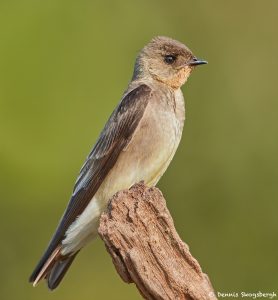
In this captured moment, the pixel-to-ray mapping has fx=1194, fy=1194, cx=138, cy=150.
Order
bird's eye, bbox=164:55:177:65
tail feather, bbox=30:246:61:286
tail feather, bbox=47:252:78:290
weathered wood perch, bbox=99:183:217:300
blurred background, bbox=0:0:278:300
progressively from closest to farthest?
weathered wood perch, bbox=99:183:217:300 → tail feather, bbox=30:246:61:286 → tail feather, bbox=47:252:78:290 → bird's eye, bbox=164:55:177:65 → blurred background, bbox=0:0:278:300

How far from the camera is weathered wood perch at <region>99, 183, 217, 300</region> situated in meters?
6.74

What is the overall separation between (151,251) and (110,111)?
4000mm

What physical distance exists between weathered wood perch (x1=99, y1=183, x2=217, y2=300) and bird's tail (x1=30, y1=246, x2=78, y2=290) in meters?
1.45

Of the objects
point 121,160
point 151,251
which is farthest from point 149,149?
point 151,251

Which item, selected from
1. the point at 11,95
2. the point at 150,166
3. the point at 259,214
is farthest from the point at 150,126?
the point at 11,95

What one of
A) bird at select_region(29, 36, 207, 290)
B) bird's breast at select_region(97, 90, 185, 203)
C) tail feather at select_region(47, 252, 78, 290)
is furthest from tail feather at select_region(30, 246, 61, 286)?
bird's breast at select_region(97, 90, 185, 203)

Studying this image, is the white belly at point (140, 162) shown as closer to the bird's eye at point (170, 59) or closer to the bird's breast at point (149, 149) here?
the bird's breast at point (149, 149)

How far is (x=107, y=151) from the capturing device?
28.8 feet

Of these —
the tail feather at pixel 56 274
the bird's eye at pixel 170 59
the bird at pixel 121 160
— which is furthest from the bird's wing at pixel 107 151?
the bird's eye at pixel 170 59

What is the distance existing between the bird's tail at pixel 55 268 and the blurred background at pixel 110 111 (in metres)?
1.24

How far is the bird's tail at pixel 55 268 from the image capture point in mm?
8555

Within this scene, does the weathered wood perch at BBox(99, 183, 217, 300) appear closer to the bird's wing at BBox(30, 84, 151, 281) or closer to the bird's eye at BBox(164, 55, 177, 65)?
the bird's wing at BBox(30, 84, 151, 281)

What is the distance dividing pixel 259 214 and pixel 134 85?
1.80 meters

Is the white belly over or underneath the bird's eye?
underneath
